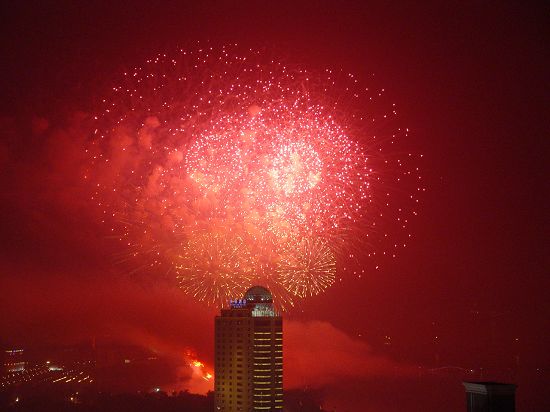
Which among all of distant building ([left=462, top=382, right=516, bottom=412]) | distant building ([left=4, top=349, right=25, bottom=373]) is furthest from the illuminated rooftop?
distant building ([left=4, top=349, right=25, bottom=373])

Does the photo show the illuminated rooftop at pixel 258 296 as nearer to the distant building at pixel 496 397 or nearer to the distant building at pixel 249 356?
the distant building at pixel 249 356

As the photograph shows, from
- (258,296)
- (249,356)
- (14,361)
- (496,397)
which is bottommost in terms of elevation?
(14,361)

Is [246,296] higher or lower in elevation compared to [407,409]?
higher

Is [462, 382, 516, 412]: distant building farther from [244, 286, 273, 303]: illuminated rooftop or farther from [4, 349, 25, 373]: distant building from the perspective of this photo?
[4, 349, 25, 373]: distant building

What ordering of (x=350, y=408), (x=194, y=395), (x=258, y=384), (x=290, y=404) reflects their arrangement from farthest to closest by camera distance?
(x=350, y=408) → (x=290, y=404) → (x=194, y=395) → (x=258, y=384)

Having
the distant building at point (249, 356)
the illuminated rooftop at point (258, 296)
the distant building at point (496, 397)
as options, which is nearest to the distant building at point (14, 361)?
the distant building at point (249, 356)

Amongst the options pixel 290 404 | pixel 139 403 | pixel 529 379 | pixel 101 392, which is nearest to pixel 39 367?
pixel 101 392

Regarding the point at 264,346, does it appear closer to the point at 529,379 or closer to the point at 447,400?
the point at 447,400

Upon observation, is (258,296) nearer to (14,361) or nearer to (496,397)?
(496,397)

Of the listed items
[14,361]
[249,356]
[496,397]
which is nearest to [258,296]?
[249,356]
